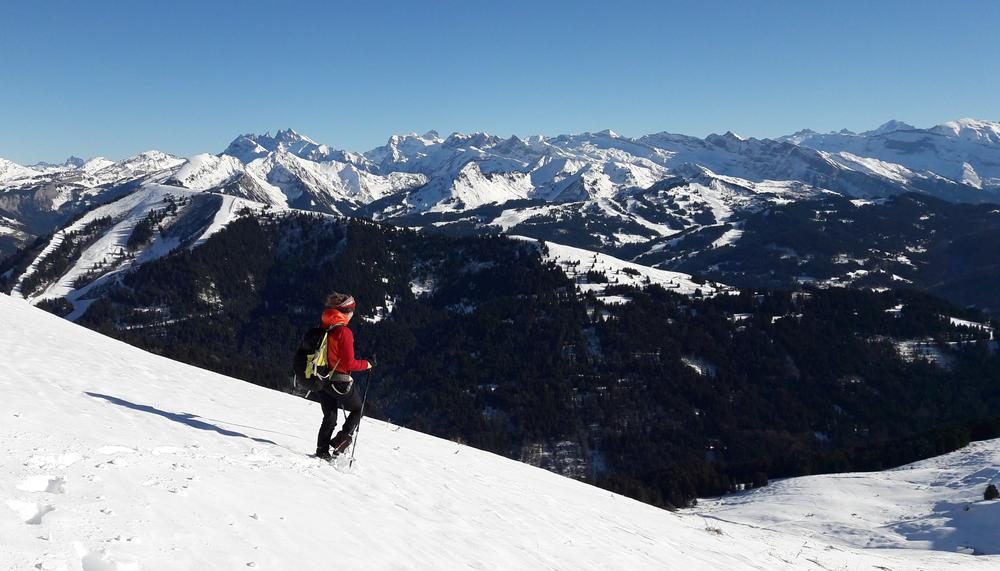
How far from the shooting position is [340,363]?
46.8 feet

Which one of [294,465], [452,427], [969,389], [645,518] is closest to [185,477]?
[294,465]

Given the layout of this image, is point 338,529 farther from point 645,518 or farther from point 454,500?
point 645,518

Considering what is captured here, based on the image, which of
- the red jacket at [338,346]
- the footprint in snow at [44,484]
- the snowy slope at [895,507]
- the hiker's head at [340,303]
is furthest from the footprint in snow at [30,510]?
the snowy slope at [895,507]

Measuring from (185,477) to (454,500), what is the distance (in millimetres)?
6612

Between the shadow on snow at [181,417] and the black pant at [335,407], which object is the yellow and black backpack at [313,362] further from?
the shadow on snow at [181,417]

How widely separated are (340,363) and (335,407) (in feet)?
4.28

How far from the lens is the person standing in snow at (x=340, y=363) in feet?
46.6

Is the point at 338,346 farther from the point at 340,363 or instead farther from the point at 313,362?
the point at 313,362

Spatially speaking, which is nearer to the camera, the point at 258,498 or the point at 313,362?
the point at 258,498

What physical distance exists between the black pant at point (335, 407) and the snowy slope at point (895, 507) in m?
23.9

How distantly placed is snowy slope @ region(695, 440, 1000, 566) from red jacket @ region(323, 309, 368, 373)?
978 inches

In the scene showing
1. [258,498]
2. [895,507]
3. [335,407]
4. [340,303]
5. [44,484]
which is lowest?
[895,507]

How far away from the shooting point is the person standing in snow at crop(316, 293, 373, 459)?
14.2m

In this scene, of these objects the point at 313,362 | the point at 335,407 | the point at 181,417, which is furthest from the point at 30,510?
the point at 181,417
